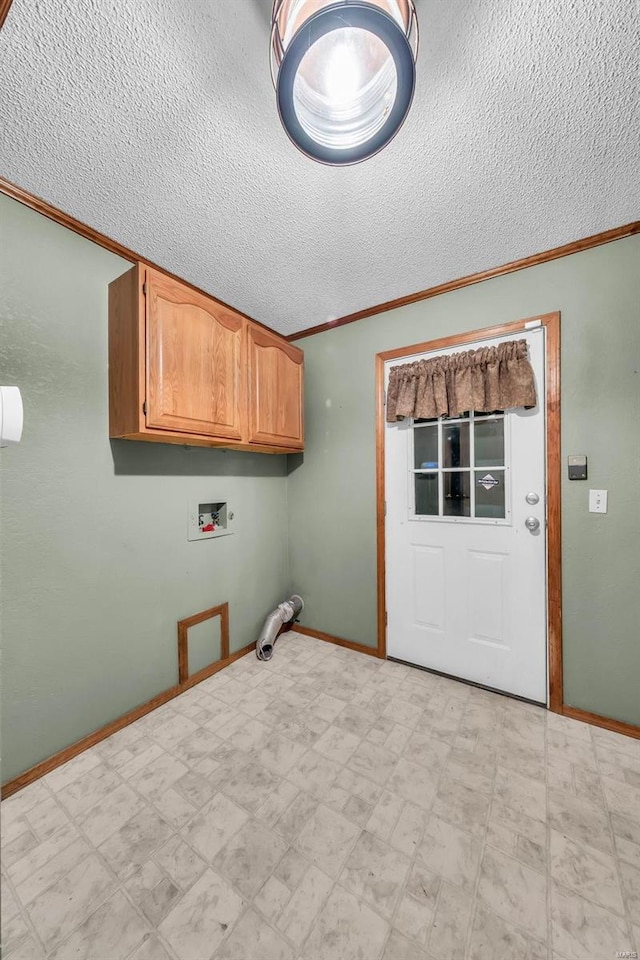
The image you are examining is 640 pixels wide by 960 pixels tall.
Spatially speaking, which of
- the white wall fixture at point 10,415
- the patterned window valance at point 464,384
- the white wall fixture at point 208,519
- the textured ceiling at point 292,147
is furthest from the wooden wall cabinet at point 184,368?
the patterned window valance at point 464,384

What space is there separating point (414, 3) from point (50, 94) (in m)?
1.11

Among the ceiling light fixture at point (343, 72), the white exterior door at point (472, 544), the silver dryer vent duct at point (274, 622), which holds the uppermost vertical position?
the ceiling light fixture at point (343, 72)

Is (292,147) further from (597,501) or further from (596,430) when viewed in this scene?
(597,501)

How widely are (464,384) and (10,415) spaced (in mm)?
2083

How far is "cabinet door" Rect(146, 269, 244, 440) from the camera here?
1.82 metres

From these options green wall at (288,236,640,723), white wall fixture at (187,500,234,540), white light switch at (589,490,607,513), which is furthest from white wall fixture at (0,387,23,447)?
white light switch at (589,490,607,513)

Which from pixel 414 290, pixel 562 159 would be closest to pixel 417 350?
pixel 414 290

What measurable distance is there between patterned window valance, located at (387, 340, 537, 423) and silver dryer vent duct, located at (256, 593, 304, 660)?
5.07 feet

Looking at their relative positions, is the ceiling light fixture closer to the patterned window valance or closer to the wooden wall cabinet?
the wooden wall cabinet

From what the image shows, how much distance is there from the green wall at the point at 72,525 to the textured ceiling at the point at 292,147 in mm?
371

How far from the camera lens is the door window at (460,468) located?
2.21 metres

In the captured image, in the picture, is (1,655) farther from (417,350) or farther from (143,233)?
(417,350)

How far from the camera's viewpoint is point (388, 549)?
8.49ft

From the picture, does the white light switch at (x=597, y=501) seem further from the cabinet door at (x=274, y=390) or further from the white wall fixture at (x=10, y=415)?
the white wall fixture at (x=10, y=415)
